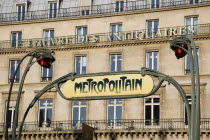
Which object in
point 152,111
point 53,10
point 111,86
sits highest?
point 53,10

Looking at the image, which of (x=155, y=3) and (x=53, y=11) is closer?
(x=155, y=3)

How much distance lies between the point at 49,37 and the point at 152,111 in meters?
13.1

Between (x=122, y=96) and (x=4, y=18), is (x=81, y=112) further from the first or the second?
(x=122, y=96)

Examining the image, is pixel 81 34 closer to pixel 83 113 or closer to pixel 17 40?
pixel 17 40

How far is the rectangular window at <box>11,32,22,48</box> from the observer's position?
185 feet

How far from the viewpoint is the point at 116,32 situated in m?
53.5

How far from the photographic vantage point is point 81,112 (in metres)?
52.9

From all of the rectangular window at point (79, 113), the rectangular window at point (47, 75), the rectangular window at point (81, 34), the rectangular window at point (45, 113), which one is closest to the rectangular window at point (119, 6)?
the rectangular window at point (81, 34)

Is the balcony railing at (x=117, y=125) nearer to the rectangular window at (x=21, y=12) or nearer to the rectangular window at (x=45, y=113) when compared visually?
the rectangular window at (x=45, y=113)

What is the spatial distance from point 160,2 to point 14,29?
50.0ft

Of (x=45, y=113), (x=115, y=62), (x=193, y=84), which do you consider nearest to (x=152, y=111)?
(x=115, y=62)

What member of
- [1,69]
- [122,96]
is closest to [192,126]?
[122,96]

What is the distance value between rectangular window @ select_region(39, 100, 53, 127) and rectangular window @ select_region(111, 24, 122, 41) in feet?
28.4

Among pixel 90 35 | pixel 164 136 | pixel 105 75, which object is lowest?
pixel 164 136
